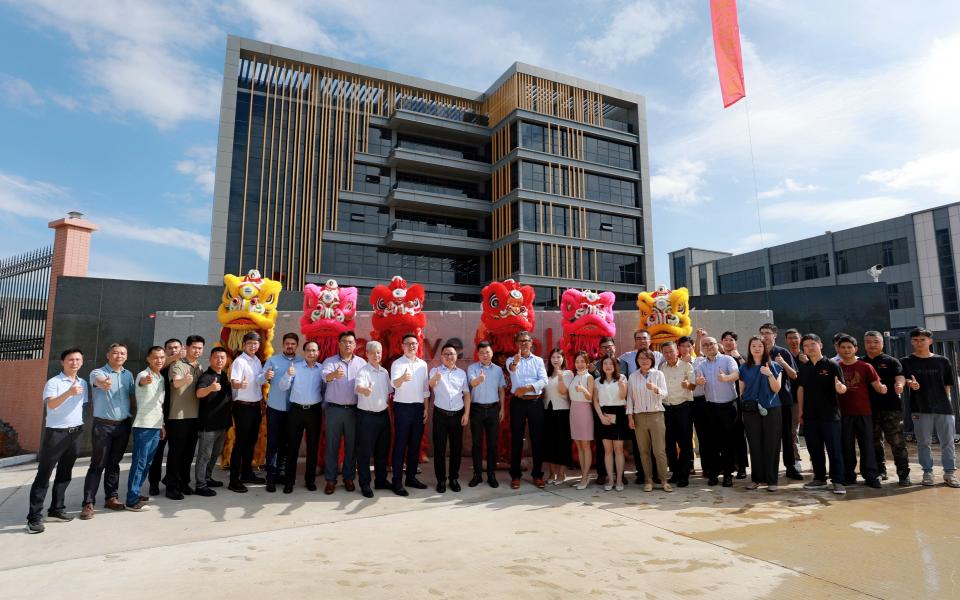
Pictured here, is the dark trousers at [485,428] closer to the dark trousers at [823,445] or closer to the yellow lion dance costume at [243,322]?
the yellow lion dance costume at [243,322]

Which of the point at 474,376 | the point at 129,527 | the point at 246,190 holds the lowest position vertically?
the point at 129,527

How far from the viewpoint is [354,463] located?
17.9ft

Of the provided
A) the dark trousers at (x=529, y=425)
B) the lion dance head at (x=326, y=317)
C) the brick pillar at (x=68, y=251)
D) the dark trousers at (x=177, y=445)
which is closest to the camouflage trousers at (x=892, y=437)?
the dark trousers at (x=529, y=425)

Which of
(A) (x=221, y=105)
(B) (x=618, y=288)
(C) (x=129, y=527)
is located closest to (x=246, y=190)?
(A) (x=221, y=105)

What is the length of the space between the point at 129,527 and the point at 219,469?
2.04 meters

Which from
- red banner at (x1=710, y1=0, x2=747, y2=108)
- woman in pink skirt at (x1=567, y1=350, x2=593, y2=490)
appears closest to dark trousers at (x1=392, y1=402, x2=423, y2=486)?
woman in pink skirt at (x1=567, y1=350, x2=593, y2=490)

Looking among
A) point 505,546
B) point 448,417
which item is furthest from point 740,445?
point 505,546

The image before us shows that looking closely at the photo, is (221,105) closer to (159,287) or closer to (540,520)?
(159,287)

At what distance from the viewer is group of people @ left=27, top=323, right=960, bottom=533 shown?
16.7ft

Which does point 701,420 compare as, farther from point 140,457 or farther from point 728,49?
→ point 728,49

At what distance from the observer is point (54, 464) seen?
13.6 ft

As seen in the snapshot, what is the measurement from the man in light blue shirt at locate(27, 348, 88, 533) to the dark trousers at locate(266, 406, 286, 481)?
154cm

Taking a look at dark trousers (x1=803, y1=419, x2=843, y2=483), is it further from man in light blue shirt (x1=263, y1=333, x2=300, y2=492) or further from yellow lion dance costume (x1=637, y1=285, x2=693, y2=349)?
man in light blue shirt (x1=263, y1=333, x2=300, y2=492)

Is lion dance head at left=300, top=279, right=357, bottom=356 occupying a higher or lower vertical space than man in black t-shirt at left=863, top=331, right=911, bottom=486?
higher
